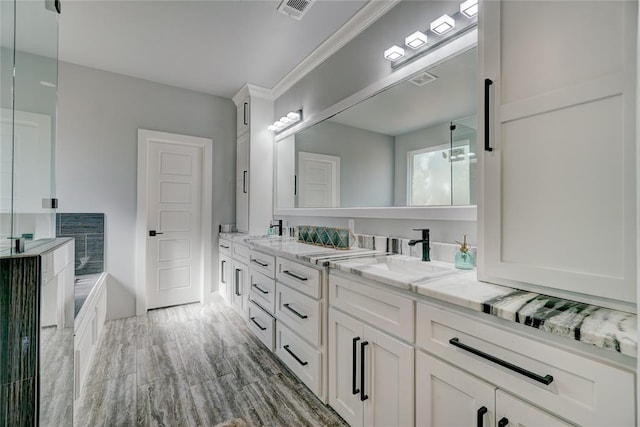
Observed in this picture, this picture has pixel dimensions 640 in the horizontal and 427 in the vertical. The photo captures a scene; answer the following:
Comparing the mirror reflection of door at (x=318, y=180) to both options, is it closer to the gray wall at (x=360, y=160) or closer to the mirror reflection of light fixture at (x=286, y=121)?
the gray wall at (x=360, y=160)

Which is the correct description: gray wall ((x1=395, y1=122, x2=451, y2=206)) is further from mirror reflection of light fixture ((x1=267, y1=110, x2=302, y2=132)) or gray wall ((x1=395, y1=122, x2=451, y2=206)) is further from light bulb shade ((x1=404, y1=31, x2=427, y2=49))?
mirror reflection of light fixture ((x1=267, y1=110, x2=302, y2=132))

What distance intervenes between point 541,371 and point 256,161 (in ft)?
10.7

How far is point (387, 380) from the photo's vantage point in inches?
49.3

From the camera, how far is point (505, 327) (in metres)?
0.86

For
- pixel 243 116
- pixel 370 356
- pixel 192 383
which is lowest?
pixel 192 383

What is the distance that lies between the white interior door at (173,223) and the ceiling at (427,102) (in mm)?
2422

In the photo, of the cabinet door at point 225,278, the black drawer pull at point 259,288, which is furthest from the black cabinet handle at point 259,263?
the cabinet door at point 225,278

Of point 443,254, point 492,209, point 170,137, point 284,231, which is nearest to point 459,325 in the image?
point 492,209

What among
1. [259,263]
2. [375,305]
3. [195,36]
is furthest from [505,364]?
[195,36]

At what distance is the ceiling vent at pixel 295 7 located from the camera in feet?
6.68

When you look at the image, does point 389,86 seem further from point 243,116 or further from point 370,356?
point 243,116

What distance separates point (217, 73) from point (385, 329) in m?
3.19

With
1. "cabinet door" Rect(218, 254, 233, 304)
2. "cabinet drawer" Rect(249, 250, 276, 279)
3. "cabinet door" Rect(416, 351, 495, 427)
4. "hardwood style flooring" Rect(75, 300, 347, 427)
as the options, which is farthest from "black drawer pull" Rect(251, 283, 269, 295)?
"cabinet door" Rect(416, 351, 495, 427)

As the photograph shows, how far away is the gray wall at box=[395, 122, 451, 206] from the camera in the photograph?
1.69m
